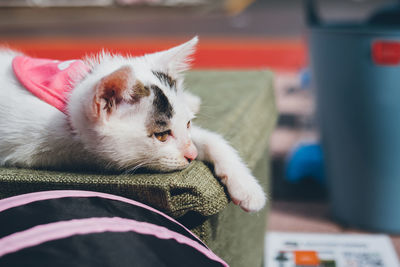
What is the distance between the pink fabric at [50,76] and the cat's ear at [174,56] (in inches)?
5.4

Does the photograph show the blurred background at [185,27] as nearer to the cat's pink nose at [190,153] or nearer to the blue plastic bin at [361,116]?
the blue plastic bin at [361,116]

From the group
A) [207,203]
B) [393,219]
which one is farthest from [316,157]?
[207,203]

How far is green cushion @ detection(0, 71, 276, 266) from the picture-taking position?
590 mm

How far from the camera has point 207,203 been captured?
60cm

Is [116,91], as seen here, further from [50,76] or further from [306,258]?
[306,258]

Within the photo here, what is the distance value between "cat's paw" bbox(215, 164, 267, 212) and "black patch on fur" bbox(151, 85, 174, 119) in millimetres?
122

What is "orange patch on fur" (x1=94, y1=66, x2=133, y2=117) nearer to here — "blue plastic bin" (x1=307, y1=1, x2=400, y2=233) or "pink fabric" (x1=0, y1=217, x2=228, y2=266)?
"pink fabric" (x1=0, y1=217, x2=228, y2=266)

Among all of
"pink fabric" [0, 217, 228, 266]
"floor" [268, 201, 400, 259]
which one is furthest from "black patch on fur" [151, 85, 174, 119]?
"floor" [268, 201, 400, 259]

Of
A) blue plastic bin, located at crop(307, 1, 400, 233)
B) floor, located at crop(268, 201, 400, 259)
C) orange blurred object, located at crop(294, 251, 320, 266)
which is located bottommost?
floor, located at crop(268, 201, 400, 259)

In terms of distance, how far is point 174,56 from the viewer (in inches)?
31.4

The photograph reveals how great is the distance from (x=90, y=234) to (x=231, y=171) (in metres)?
0.28

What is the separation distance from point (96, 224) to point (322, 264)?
0.91 meters

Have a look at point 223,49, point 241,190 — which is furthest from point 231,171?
point 223,49

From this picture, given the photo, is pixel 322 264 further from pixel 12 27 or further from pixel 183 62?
pixel 12 27
